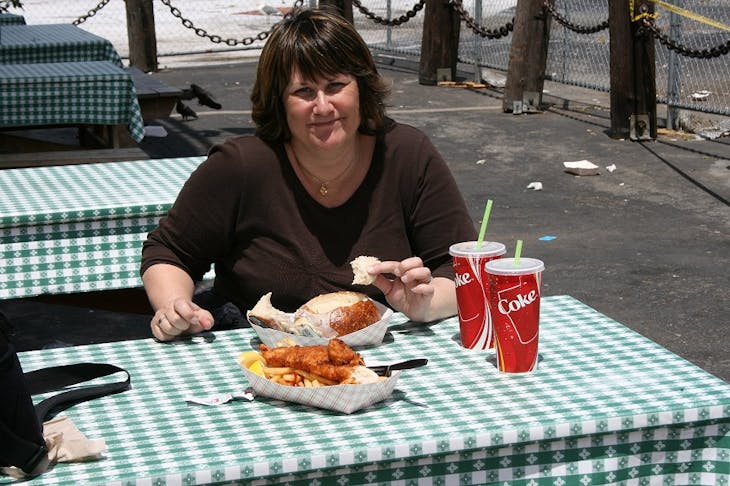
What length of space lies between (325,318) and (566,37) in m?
10.8

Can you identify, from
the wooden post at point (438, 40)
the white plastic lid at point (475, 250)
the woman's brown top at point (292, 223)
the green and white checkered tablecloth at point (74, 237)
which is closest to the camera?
the white plastic lid at point (475, 250)

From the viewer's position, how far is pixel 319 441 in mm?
2146

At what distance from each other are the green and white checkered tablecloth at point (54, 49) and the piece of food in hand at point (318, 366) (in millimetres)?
6919

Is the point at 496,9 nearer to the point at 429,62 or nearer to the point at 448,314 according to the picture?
the point at 429,62

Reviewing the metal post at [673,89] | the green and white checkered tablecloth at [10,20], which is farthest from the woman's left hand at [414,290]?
the green and white checkered tablecloth at [10,20]

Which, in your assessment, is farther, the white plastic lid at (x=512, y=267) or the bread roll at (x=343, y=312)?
the bread roll at (x=343, y=312)

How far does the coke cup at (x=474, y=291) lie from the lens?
2559 millimetres

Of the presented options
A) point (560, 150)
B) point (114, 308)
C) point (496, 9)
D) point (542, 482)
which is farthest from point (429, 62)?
point (542, 482)

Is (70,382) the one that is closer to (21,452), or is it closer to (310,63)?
(21,452)

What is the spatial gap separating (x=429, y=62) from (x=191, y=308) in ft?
38.2

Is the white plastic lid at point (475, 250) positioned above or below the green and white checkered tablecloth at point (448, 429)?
above

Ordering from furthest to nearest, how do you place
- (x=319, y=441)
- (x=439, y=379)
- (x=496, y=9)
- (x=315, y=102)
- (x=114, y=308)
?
(x=496, y=9)
(x=114, y=308)
(x=315, y=102)
(x=439, y=379)
(x=319, y=441)

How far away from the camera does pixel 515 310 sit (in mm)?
2395

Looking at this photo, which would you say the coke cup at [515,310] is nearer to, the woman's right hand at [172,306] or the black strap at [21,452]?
the woman's right hand at [172,306]
